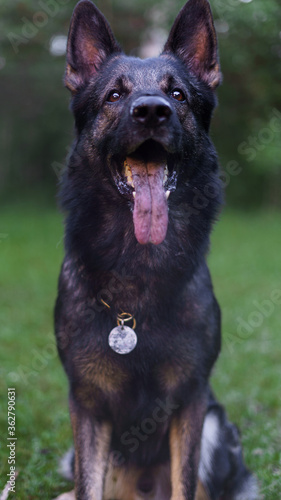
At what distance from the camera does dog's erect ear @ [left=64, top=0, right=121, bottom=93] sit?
9.44ft

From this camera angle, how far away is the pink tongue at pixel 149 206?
8.18ft

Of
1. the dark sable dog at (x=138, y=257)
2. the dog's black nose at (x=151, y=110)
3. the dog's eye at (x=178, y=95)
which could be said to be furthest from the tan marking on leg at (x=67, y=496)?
the dog's eye at (x=178, y=95)

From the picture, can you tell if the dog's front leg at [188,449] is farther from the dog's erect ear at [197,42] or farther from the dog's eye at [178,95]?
the dog's erect ear at [197,42]

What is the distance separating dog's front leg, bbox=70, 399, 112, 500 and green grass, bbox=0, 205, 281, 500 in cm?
66

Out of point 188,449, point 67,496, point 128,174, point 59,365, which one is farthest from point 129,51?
point 188,449

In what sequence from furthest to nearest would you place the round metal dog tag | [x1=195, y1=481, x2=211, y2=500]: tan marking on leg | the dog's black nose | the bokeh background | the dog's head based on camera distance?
1. the bokeh background
2. [x1=195, y1=481, x2=211, y2=500]: tan marking on leg
3. the round metal dog tag
4. the dog's head
5. the dog's black nose

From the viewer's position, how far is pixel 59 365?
17.7ft

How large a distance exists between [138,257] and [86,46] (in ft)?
4.11

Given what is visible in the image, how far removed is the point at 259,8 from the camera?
12.1 meters

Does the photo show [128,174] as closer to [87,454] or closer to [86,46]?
[86,46]

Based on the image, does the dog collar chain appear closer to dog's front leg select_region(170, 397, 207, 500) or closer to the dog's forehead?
dog's front leg select_region(170, 397, 207, 500)

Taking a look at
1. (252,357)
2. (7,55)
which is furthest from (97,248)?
(7,55)

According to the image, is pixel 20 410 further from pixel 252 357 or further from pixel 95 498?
pixel 252 357

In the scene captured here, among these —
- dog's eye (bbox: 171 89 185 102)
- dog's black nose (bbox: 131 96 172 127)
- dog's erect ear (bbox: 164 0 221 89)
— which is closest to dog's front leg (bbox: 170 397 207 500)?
dog's black nose (bbox: 131 96 172 127)
